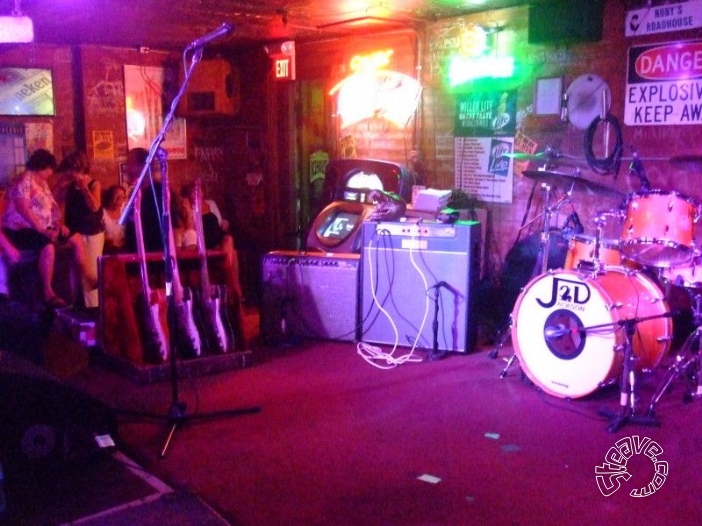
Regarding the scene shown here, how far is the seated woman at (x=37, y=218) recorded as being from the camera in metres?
6.79

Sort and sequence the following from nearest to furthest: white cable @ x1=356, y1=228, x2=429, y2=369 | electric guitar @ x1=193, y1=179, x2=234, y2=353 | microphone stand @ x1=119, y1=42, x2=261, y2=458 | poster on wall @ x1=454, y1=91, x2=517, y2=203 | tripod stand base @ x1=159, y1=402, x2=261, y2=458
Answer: microphone stand @ x1=119, y1=42, x2=261, y2=458
tripod stand base @ x1=159, y1=402, x2=261, y2=458
electric guitar @ x1=193, y1=179, x2=234, y2=353
white cable @ x1=356, y1=228, x2=429, y2=369
poster on wall @ x1=454, y1=91, x2=517, y2=203

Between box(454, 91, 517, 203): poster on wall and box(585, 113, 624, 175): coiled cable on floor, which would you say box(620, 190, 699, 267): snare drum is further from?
box(454, 91, 517, 203): poster on wall

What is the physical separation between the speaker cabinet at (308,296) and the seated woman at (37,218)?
206cm

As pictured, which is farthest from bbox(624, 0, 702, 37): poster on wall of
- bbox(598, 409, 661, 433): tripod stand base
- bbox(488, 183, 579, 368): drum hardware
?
bbox(598, 409, 661, 433): tripod stand base

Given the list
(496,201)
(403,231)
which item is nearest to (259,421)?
(403,231)

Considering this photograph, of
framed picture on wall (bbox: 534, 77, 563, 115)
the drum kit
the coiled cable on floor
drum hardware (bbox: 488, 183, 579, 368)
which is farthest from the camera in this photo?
framed picture on wall (bbox: 534, 77, 563, 115)

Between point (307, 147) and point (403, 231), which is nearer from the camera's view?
point (403, 231)

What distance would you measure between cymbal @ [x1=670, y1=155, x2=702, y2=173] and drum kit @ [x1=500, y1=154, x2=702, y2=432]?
2 centimetres

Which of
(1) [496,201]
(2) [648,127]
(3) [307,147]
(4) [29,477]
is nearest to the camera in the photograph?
(4) [29,477]

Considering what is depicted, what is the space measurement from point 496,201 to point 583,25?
1.75 meters

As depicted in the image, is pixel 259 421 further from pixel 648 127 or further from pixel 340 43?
pixel 340 43

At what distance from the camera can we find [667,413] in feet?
15.5

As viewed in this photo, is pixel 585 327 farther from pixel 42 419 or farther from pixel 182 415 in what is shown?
pixel 42 419

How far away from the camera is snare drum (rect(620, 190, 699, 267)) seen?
15.9ft
